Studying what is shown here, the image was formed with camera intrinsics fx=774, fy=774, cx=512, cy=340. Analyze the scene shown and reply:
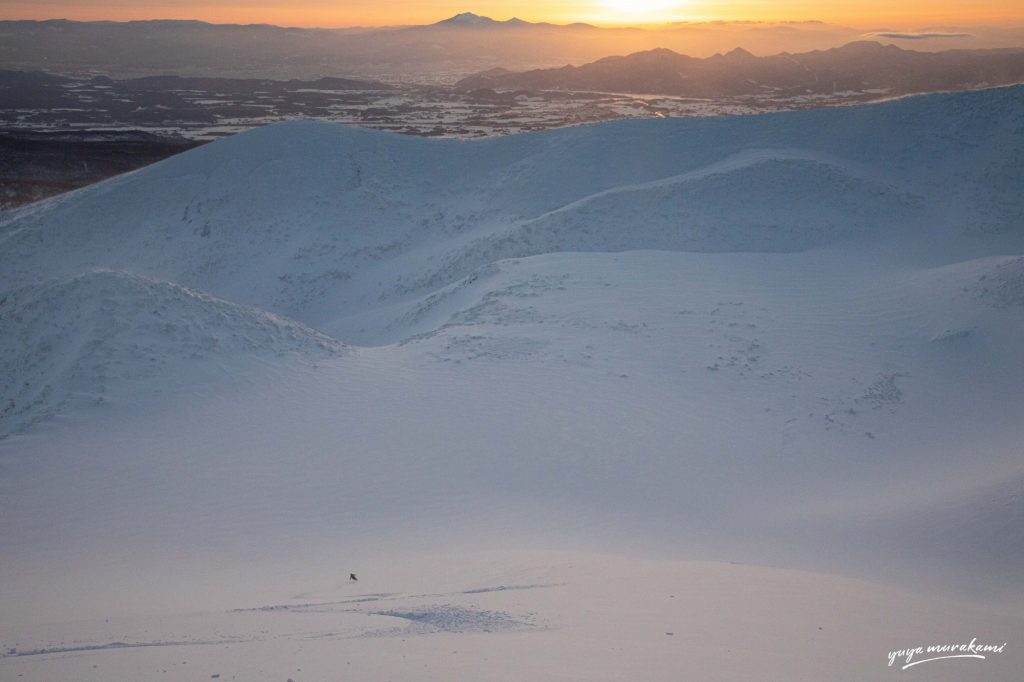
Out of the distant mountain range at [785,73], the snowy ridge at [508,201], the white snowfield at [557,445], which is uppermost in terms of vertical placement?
the distant mountain range at [785,73]

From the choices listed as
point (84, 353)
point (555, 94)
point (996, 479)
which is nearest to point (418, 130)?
point (555, 94)

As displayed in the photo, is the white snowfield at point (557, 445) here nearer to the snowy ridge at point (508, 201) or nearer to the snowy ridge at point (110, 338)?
the snowy ridge at point (110, 338)

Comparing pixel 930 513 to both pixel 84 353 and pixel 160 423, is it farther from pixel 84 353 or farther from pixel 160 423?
pixel 84 353

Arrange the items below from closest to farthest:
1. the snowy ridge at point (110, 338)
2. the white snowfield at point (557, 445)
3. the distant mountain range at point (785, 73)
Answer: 1. the white snowfield at point (557, 445)
2. the snowy ridge at point (110, 338)
3. the distant mountain range at point (785, 73)
